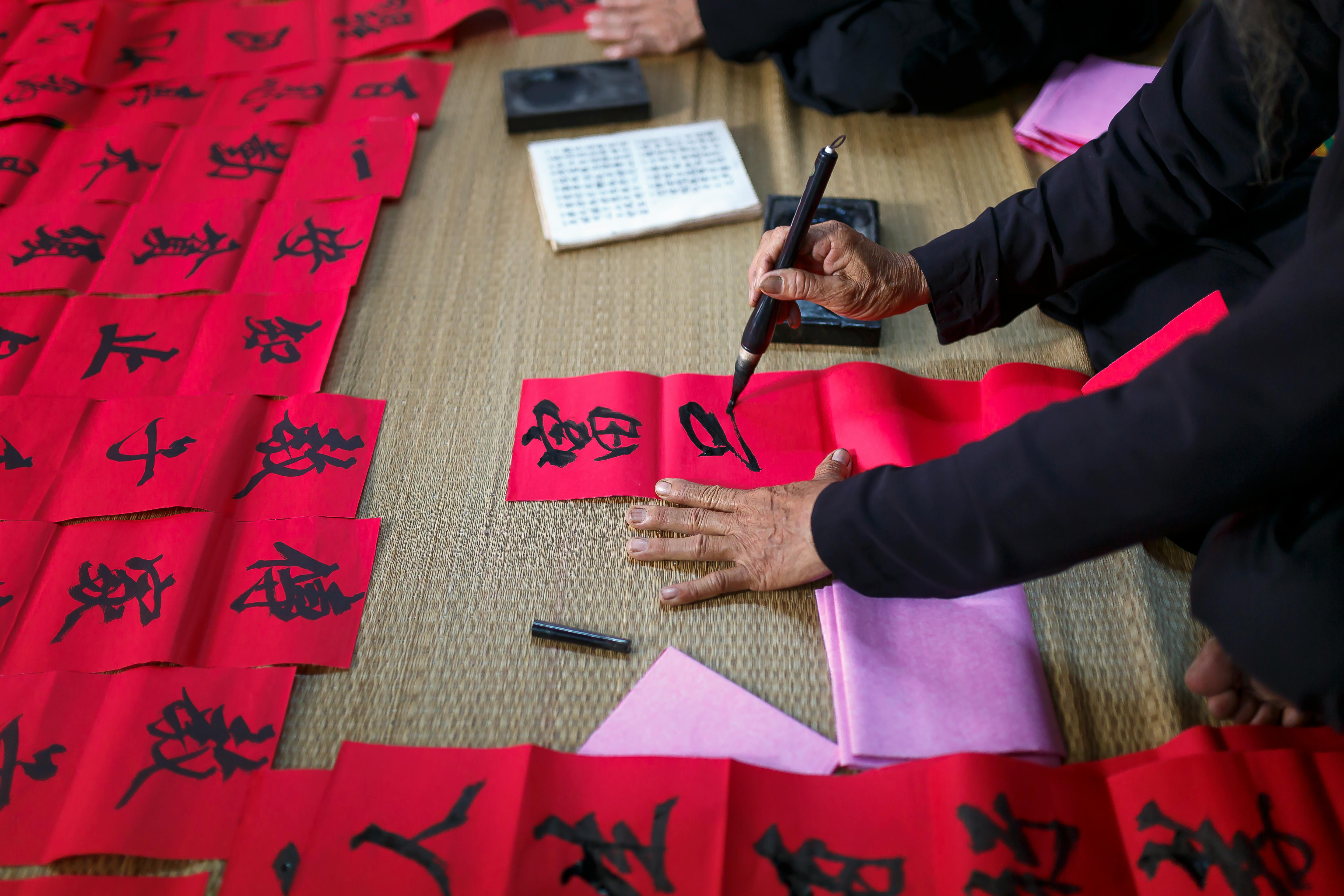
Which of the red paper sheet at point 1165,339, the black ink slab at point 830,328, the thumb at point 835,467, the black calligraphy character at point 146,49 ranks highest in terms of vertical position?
the black calligraphy character at point 146,49

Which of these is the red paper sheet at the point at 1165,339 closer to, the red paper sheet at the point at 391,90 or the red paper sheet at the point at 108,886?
the red paper sheet at the point at 108,886

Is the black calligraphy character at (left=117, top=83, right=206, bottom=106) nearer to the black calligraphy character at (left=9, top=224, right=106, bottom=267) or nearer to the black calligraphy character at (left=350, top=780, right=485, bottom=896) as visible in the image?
the black calligraphy character at (left=9, top=224, right=106, bottom=267)

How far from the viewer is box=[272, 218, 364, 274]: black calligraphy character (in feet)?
3.24

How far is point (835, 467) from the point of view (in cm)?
74

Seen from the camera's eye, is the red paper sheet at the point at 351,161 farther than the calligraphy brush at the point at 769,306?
Yes

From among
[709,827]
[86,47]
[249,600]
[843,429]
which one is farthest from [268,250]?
[709,827]

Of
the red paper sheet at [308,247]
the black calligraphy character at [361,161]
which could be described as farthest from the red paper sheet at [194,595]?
the black calligraphy character at [361,161]

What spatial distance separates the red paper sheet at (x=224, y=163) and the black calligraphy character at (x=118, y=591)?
53 cm

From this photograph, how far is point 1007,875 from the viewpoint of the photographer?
1.76 ft

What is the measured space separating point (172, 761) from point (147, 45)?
1.17 meters

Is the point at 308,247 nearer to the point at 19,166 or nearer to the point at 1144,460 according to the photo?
the point at 19,166

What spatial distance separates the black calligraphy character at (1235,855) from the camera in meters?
0.54

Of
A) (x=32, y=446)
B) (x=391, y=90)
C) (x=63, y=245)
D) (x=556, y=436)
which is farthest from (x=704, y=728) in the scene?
(x=391, y=90)

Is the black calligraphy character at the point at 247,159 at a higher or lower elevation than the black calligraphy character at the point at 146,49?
lower
